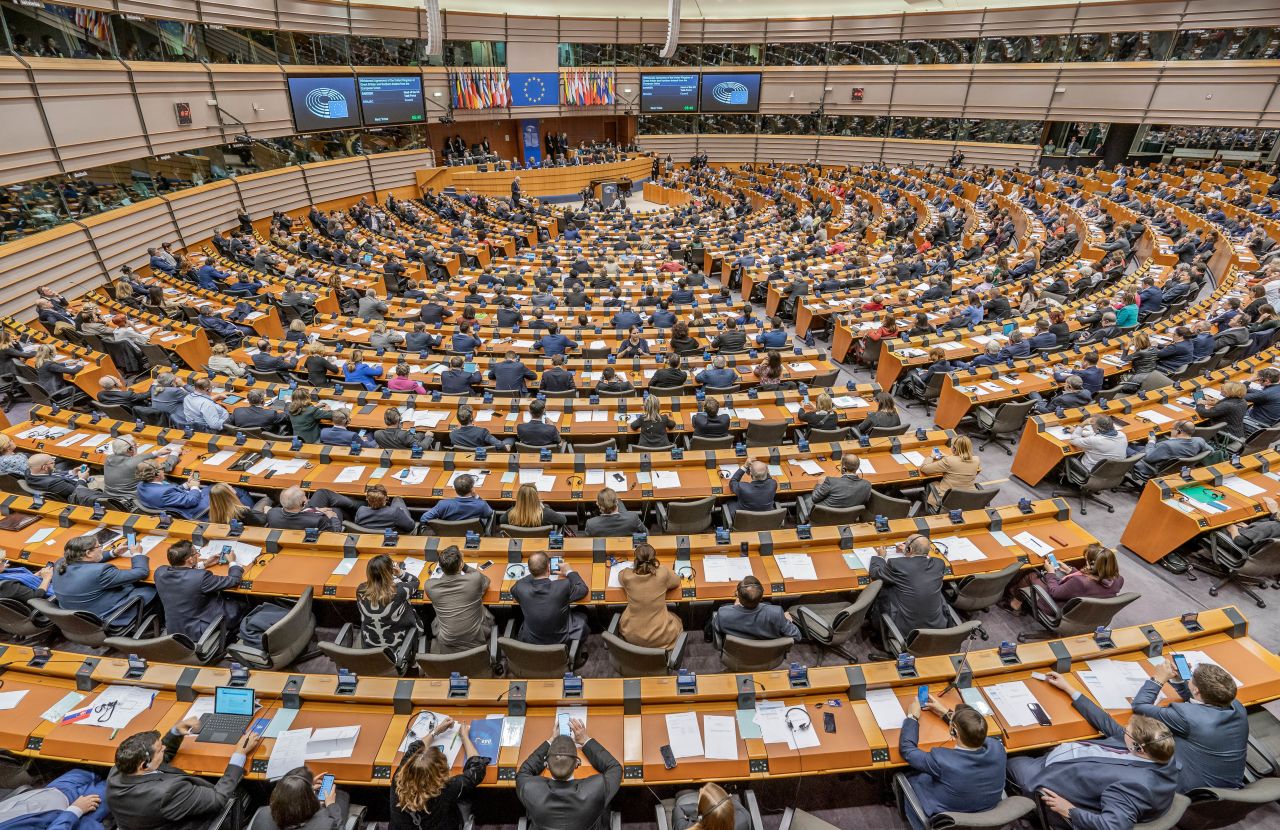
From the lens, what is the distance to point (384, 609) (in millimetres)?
5410

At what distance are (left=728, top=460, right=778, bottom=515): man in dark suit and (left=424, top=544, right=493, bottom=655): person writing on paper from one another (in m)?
3.04

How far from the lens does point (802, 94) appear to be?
1439 inches

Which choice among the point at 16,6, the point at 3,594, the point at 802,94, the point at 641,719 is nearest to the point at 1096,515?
the point at 641,719

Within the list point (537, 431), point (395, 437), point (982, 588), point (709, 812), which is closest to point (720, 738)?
point (709, 812)

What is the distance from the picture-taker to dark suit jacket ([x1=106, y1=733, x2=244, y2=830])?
3955 millimetres

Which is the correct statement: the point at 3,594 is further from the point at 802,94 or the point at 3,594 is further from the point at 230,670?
the point at 802,94

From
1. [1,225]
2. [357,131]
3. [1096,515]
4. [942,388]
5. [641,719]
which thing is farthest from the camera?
[357,131]

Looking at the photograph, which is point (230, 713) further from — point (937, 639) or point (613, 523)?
point (937, 639)

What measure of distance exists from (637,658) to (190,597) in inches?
163

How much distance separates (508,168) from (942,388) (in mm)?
27566

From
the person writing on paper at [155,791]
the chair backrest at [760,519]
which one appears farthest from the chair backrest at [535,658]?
the chair backrest at [760,519]

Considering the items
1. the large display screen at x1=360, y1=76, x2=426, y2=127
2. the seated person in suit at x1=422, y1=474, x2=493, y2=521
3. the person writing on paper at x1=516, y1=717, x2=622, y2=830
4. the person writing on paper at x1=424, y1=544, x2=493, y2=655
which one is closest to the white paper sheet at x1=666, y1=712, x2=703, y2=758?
the person writing on paper at x1=516, y1=717, x2=622, y2=830

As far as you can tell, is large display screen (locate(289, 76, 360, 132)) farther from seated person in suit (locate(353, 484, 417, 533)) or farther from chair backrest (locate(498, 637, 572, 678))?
chair backrest (locate(498, 637, 572, 678))

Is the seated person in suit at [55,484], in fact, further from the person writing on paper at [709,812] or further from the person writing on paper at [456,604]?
the person writing on paper at [709,812]
